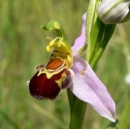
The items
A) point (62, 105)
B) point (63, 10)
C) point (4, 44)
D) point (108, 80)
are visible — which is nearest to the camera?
point (62, 105)

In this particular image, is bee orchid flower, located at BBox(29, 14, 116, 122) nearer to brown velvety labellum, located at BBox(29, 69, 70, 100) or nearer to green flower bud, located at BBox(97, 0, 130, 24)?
brown velvety labellum, located at BBox(29, 69, 70, 100)

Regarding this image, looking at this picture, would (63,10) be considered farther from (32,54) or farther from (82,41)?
(82,41)

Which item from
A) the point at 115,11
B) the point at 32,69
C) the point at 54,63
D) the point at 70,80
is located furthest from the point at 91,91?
the point at 32,69

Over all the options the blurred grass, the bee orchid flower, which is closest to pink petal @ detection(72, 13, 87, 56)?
the bee orchid flower

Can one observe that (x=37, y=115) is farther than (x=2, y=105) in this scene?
Yes

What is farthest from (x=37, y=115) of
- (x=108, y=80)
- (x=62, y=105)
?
(x=108, y=80)

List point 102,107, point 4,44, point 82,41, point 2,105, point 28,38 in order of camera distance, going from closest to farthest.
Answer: point 102,107
point 82,41
point 2,105
point 4,44
point 28,38

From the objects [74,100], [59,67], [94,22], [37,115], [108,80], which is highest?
[94,22]

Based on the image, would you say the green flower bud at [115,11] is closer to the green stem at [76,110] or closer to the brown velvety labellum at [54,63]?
the brown velvety labellum at [54,63]
